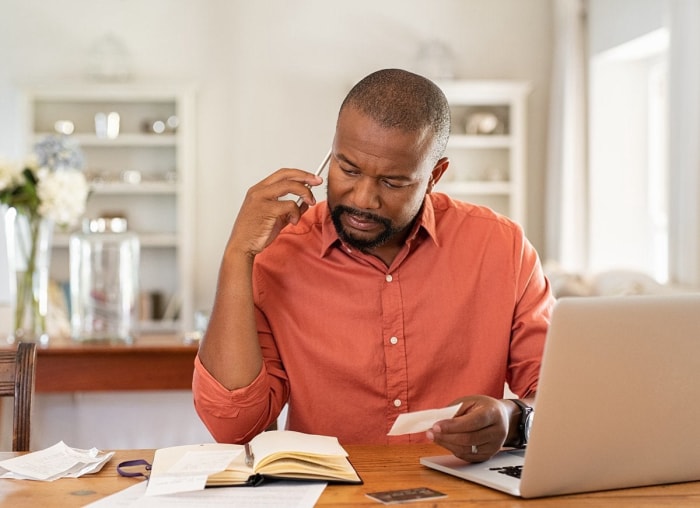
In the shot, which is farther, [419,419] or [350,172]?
[350,172]

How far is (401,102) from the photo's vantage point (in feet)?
5.54

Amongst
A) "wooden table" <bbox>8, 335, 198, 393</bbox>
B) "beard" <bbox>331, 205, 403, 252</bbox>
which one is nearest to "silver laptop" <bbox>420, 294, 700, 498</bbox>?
"beard" <bbox>331, 205, 403, 252</bbox>

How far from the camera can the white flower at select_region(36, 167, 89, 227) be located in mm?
3064

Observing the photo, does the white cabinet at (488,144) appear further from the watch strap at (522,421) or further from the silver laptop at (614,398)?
the silver laptop at (614,398)

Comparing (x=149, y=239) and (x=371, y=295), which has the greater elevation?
(x=149, y=239)

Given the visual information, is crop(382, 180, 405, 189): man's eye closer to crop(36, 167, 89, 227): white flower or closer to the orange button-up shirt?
the orange button-up shirt

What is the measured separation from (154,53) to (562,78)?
2522 mm

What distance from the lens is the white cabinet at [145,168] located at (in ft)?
19.6

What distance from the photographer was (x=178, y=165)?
607cm

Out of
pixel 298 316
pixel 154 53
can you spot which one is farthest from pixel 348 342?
pixel 154 53

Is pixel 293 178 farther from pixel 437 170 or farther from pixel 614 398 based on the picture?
pixel 614 398

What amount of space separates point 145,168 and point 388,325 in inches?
184

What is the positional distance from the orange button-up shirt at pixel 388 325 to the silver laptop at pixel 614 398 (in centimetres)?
45

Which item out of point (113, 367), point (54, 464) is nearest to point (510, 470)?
point (54, 464)
